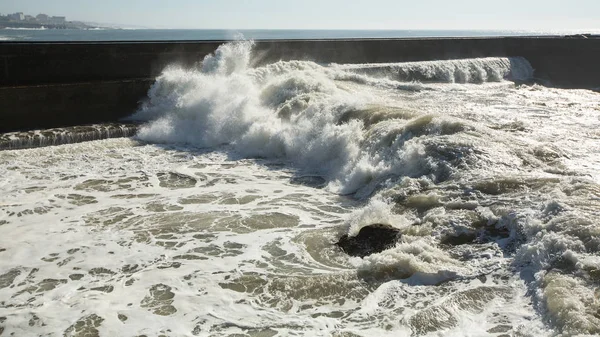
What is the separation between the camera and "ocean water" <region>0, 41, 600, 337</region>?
4.63 metres

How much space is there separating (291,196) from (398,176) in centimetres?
157

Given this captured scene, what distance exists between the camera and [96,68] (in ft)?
46.5

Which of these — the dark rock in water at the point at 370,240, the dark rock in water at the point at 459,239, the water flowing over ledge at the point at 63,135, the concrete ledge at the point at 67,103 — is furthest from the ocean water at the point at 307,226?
the concrete ledge at the point at 67,103

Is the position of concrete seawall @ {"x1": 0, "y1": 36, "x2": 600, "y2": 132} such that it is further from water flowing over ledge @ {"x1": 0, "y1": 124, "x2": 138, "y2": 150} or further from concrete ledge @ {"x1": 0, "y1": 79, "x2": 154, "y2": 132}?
water flowing over ledge @ {"x1": 0, "y1": 124, "x2": 138, "y2": 150}

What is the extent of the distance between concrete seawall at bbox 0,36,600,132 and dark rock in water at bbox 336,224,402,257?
8.79 meters

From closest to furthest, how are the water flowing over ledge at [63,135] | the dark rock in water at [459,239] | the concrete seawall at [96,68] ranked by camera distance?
the dark rock in water at [459,239], the water flowing over ledge at [63,135], the concrete seawall at [96,68]

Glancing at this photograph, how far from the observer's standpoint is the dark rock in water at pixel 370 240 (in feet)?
19.2

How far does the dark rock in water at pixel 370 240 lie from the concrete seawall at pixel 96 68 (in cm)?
879

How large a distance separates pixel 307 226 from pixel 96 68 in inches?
377

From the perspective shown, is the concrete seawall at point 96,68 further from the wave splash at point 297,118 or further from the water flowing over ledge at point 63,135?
the water flowing over ledge at point 63,135

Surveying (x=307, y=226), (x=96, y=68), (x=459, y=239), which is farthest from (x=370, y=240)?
(x=96, y=68)

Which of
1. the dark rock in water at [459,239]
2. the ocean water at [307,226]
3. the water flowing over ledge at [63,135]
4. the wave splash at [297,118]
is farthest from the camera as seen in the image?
the water flowing over ledge at [63,135]

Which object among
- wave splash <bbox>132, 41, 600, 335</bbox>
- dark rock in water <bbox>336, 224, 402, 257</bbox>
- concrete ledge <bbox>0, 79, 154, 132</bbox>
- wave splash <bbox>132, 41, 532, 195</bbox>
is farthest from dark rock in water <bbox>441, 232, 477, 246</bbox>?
concrete ledge <bbox>0, 79, 154, 132</bbox>

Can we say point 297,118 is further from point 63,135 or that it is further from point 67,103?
point 67,103
